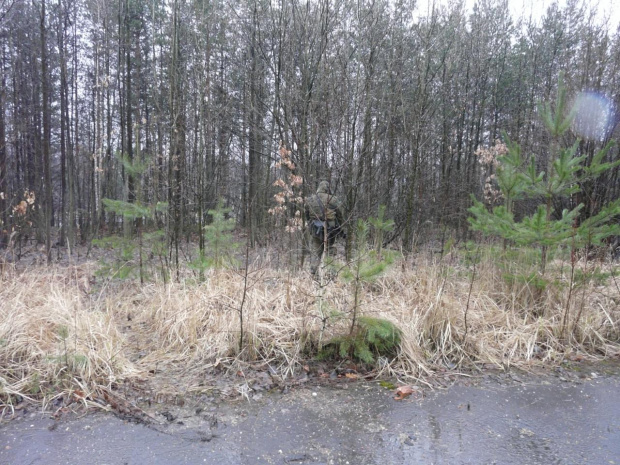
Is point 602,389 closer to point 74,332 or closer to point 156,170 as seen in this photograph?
point 74,332

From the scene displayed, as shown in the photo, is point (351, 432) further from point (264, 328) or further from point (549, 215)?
point (549, 215)

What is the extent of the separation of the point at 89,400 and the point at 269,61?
708 cm

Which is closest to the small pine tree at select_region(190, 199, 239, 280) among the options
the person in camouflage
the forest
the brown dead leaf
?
the forest

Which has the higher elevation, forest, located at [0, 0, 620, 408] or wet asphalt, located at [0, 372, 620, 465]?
forest, located at [0, 0, 620, 408]

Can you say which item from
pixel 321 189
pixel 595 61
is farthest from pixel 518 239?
pixel 595 61

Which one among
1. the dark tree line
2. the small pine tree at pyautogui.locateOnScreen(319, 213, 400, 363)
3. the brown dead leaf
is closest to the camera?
the brown dead leaf

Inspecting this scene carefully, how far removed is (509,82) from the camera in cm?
1584

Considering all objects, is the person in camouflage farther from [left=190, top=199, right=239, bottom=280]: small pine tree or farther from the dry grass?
[left=190, top=199, right=239, bottom=280]: small pine tree

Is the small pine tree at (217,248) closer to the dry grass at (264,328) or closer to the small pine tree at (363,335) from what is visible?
the dry grass at (264,328)

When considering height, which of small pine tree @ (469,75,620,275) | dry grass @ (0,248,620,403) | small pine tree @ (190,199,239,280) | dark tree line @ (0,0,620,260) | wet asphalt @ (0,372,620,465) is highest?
dark tree line @ (0,0,620,260)

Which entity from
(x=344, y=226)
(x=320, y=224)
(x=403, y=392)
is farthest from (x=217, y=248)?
(x=403, y=392)

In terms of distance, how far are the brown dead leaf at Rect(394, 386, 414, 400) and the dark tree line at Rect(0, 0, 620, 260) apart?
209 cm

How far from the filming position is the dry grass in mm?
3281

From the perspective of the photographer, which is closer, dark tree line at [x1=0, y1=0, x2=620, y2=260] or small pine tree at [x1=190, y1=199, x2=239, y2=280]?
small pine tree at [x1=190, y1=199, x2=239, y2=280]
